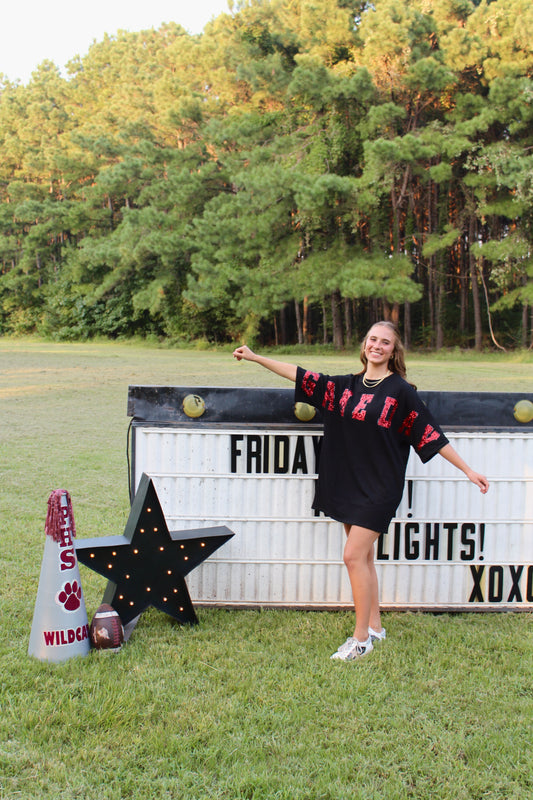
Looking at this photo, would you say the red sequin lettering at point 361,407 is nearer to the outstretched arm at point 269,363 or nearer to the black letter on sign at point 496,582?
the outstretched arm at point 269,363

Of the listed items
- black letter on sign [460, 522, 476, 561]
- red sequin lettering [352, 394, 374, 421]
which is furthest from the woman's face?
black letter on sign [460, 522, 476, 561]

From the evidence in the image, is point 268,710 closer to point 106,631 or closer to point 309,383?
point 106,631

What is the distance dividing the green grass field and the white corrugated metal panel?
0.48ft

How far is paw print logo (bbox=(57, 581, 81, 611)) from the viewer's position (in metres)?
2.91

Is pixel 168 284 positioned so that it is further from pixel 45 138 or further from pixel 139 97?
pixel 45 138

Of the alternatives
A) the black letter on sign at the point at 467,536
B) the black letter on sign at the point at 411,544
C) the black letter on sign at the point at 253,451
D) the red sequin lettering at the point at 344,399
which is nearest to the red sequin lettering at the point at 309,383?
the red sequin lettering at the point at 344,399

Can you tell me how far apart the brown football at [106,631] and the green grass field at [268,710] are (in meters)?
0.05

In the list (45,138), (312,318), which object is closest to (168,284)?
(312,318)

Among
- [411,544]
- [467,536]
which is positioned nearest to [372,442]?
[411,544]

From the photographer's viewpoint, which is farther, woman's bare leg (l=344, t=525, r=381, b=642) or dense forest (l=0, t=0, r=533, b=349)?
dense forest (l=0, t=0, r=533, b=349)

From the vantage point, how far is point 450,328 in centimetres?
3584

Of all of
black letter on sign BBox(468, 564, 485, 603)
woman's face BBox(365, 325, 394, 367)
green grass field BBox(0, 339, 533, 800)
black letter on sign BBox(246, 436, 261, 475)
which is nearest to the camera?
green grass field BBox(0, 339, 533, 800)

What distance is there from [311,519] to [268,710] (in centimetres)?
104

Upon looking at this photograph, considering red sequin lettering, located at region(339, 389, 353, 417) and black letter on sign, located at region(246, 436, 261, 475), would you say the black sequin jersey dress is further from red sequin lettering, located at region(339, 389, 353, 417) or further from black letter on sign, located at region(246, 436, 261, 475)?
black letter on sign, located at region(246, 436, 261, 475)
